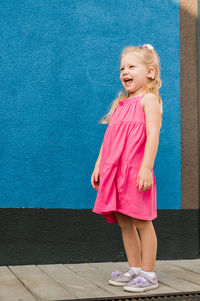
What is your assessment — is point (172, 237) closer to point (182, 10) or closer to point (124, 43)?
point (124, 43)

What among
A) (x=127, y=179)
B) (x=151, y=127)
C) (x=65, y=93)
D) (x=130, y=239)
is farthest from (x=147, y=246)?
(x=65, y=93)

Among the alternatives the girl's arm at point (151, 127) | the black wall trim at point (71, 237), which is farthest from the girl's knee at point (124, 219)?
the black wall trim at point (71, 237)

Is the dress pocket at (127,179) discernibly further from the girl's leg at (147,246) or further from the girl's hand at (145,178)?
the girl's leg at (147,246)

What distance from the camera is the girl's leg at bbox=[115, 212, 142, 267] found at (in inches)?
83.4

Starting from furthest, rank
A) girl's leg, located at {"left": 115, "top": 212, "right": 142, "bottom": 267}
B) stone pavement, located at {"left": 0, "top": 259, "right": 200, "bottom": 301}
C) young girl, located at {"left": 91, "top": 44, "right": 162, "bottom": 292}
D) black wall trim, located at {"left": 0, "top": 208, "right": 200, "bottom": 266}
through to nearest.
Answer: black wall trim, located at {"left": 0, "top": 208, "right": 200, "bottom": 266}, girl's leg, located at {"left": 115, "top": 212, "right": 142, "bottom": 267}, young girl, located at {"left": 91, "top": 44, "right": 162, "bottom": 292}, stone pavement, located at {"left": 0, "top": 259, "right": 200, "bottom": 301}

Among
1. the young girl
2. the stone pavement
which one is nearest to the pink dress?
the young girl

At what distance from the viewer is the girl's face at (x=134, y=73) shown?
7.06ft

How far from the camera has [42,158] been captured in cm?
263

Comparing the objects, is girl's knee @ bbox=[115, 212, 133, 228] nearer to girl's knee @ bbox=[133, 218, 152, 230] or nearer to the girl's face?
girl's knee @ bbox=[133, 218, 152, 230]

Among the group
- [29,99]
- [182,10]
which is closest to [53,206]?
[29,99]

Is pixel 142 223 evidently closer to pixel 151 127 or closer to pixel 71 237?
pixel 151 127

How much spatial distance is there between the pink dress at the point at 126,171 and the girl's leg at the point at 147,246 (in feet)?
0.24

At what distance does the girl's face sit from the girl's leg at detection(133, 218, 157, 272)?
760 mm

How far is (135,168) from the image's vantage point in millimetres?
2033
